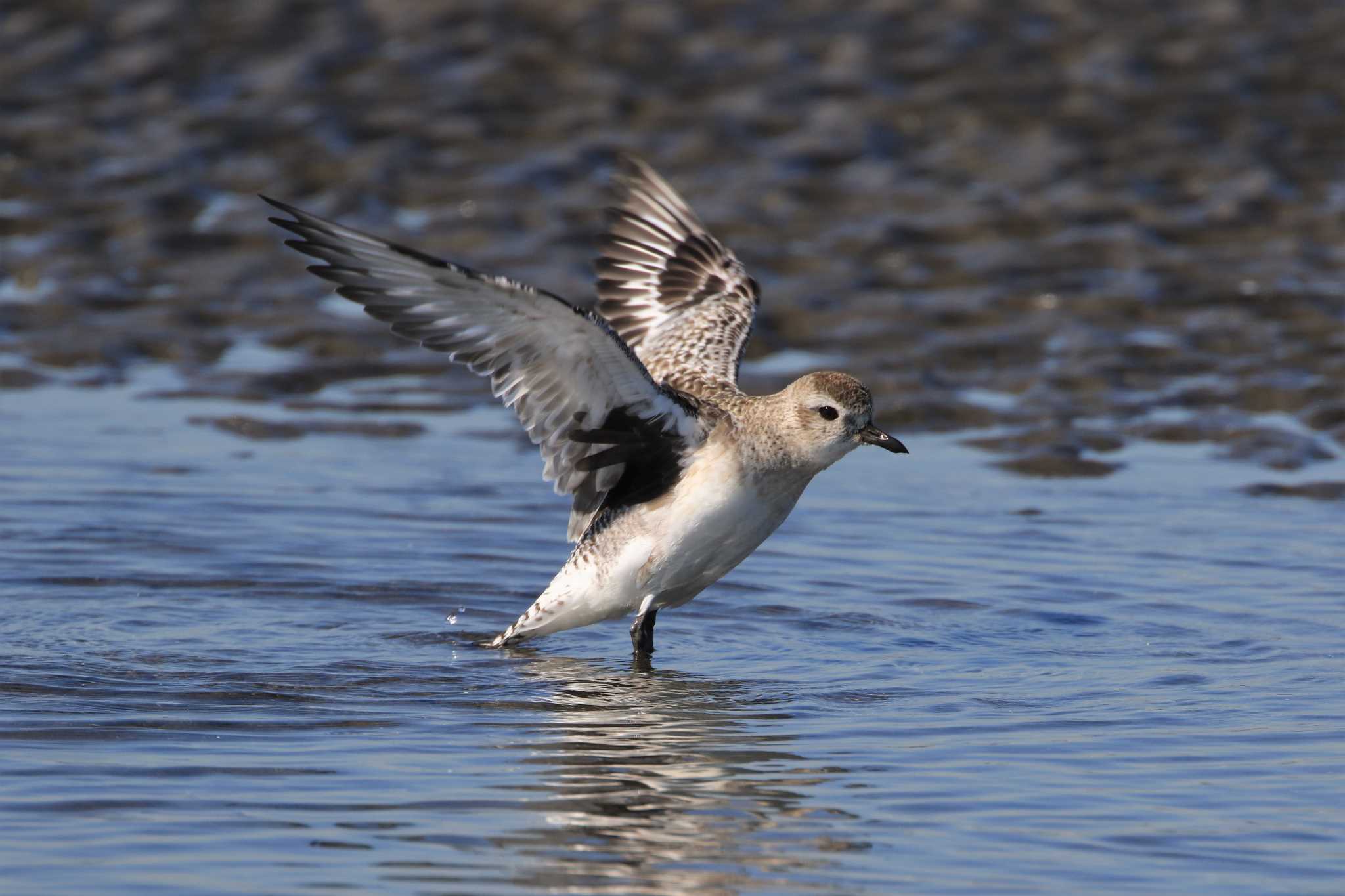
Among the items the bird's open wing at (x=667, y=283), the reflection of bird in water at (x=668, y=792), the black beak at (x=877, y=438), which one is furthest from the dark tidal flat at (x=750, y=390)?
the bird's open wing at (x=667, y=283)

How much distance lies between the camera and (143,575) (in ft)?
34.2

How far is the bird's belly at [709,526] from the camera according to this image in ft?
29.5

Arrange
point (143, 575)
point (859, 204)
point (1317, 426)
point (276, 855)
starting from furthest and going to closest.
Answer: point (859, 204) < point (1317, 426) < point (143, 575) < point (276, 855)

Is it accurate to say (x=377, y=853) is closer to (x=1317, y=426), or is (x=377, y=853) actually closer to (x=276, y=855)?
(x=276, y=855)

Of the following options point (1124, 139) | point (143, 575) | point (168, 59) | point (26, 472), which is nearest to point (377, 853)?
point (143, 575)

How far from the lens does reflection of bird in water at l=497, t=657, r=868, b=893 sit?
21.3 ft

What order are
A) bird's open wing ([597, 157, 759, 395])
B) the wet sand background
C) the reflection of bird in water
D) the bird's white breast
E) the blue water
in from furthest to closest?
1. the wet sand background
2. bird's open wing ([597, 157, 759, 395])
3. the bird's white breast
4. the blue water
5. the reflection of bird in water

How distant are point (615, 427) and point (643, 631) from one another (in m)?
1.02

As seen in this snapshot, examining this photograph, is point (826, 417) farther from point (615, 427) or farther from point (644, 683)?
point (644, 683)

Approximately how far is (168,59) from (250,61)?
749 mm

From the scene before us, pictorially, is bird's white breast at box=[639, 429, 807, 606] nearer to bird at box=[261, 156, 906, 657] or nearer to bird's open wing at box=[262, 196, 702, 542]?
bird at box=[261, 156, 906, 657]

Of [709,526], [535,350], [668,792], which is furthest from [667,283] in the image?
[668,792]

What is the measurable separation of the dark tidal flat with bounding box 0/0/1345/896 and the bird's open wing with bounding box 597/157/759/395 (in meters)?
1.18

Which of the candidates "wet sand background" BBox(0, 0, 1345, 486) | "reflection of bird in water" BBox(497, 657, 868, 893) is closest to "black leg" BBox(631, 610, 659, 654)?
"reflection of bird in water" BBox(497, 657, 868, 893)
